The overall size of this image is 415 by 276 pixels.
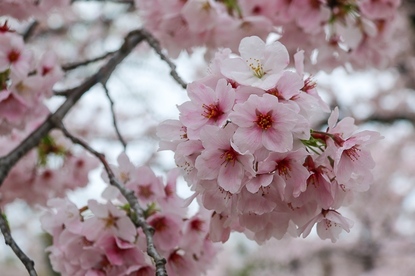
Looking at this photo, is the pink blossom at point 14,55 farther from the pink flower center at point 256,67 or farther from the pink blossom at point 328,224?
the pink blossom at point 328,224

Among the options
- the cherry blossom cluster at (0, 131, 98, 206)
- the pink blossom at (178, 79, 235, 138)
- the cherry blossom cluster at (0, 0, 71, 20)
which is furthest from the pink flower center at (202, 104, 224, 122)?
the cherry blossom cluster at (0, 131, 98, 206)

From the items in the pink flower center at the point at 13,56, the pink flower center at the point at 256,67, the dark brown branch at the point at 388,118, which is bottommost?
the dark brown branch at the point at 388,118

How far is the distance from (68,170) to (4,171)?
50 centimetres

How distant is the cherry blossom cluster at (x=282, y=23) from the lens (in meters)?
1.58

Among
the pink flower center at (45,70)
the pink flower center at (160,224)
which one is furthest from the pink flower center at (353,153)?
the pink flower center at (45,70)

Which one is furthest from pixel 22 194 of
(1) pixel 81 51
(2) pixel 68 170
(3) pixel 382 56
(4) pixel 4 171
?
(1) pixel 81 51

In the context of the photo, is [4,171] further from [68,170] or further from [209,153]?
[209,153]

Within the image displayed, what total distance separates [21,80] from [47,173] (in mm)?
575

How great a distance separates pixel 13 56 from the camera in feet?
4.33

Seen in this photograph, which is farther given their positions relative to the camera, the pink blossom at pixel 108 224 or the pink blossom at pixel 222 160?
the pink blossom at pixel 108 224

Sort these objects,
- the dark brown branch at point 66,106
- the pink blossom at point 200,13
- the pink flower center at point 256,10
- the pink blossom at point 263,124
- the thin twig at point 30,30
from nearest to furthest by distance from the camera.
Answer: the pink blossom at point 263,124, the dark brown branch at point 66,106, the pink blossom at point 200,13, the pink flower center at point 256,10, the thin twig at point 30,30

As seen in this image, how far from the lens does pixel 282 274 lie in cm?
949

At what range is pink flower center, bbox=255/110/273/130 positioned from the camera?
802mm

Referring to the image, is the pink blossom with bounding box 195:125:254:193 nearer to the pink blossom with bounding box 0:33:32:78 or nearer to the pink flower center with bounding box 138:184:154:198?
the pink flower center with bounding box 138:184:154:198
